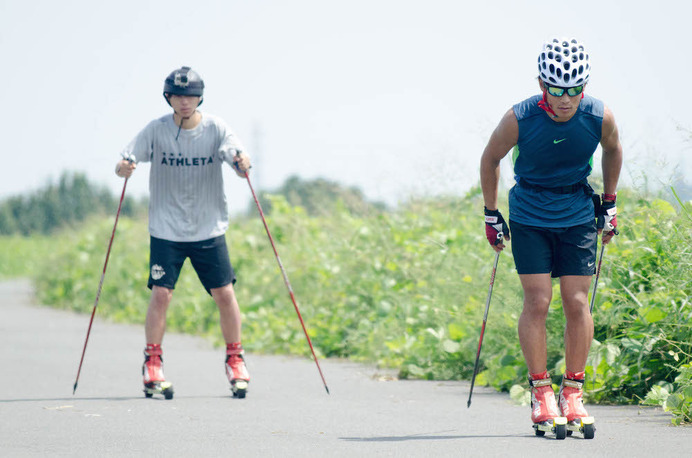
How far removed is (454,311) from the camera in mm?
8906

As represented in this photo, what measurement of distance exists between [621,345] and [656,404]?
2.03ft

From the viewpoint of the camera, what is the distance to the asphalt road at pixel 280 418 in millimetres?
5203

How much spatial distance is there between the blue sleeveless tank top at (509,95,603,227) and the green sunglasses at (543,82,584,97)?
0.13m

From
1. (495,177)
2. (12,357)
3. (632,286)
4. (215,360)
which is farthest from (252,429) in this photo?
(12,357)

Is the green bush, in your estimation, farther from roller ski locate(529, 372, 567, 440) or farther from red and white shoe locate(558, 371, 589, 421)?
roller ski locate(529, 372, 567, 440)

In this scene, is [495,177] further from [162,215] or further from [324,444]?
[162,215]

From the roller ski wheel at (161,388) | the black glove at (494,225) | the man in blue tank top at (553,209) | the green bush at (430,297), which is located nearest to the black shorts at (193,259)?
the roller ski wheel at (161,388)

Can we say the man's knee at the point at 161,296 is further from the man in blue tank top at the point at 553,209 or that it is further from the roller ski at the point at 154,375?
the man in blue tank top at the point at 553,209

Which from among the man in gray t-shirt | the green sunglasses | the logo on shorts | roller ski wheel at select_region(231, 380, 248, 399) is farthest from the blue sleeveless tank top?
the logo on shorts

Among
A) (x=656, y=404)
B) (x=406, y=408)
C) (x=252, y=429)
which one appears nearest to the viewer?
(x=252, y=429)

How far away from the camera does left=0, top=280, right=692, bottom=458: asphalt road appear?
205 inches

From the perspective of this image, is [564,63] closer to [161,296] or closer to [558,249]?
[558,249]

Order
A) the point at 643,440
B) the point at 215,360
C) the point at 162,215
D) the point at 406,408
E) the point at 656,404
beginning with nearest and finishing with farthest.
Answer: the point at 643,440, the point at 656,404, the point at 406,408, the point at 162,215, the point at 215,360

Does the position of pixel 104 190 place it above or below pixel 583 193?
below
